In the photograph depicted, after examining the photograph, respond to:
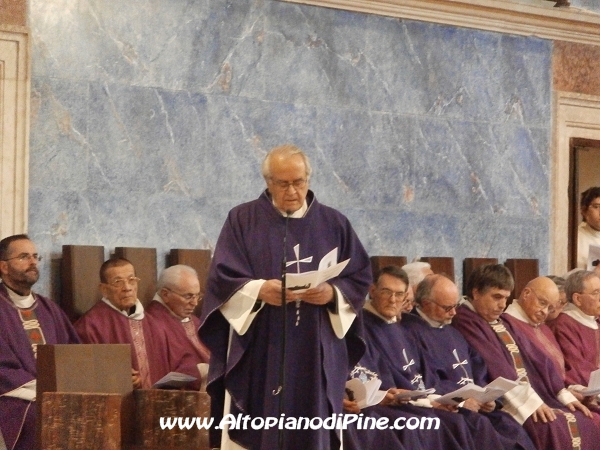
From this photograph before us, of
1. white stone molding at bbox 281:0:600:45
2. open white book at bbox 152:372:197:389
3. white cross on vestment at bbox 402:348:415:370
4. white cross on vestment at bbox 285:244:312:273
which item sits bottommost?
open white book at bbox 152:372:197:389

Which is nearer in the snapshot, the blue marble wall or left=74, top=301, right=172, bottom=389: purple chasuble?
left=74, top=301, right=172, bottom=389: purple chasuble

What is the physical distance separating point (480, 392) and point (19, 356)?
2744mm

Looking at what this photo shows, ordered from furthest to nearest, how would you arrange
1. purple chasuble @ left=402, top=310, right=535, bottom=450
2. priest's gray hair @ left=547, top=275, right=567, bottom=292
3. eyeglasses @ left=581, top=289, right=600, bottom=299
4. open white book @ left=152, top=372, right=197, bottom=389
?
1. priest's gray hair @ left=547, top=275, right=567, bottom=292
2. eyeglasses @ left=581, top=289, right=600, bottom=299
3. purple chasuble @ left=402, top=310, right=535, bottom=450
4. open white book @ left=152, top=372, right=197, bottom=389

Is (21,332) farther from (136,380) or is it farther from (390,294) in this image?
(390,294)

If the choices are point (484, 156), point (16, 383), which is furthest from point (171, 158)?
point (484, 156)

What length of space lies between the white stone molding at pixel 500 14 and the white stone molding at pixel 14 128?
7.37 ft

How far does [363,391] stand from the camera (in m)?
7.13

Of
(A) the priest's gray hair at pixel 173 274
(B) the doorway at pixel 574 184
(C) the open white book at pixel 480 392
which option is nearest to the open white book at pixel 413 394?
(C) the open white book at pixel 480 392

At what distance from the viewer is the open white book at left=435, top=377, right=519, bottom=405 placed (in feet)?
25.0

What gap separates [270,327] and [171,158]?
3.18 metres

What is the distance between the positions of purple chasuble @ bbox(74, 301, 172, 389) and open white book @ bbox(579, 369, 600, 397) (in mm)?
2841

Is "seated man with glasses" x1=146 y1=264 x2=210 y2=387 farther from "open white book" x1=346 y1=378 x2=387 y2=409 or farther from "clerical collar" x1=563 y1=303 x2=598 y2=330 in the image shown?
"clerical collar" x1=563 y1=303 x2=598 y2=330

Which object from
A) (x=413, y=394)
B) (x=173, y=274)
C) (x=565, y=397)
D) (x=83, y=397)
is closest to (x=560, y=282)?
(x=565, y=397)

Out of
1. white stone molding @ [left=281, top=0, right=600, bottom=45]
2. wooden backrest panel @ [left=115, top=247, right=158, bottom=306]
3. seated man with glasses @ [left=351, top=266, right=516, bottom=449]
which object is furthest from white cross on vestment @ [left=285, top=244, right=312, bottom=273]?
white stone molding @ [left=281, top=0, right=600, bottom=45]
